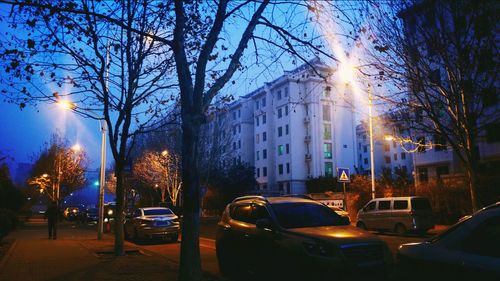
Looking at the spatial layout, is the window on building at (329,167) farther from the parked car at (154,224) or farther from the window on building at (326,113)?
the parked car at (154,224)

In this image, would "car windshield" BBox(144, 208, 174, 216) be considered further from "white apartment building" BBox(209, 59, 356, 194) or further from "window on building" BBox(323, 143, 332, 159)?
"window on building" BBox(323, 143, 332, 159)

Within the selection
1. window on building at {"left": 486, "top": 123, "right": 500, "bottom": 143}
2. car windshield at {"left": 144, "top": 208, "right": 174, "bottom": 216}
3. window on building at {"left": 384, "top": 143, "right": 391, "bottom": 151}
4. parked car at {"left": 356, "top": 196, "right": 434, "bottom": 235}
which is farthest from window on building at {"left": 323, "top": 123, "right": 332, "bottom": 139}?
car windshield at {"left": 144, "top": 208, "right": 174, "bottom": 216}

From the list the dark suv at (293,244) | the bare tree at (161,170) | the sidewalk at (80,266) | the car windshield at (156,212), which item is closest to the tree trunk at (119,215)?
the sidewalk at (80,266)

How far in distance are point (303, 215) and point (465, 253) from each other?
5199mm

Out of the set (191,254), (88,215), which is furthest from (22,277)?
(88,215)

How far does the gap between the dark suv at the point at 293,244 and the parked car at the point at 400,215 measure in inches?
545

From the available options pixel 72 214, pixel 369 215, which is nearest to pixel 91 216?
pixel 72 214

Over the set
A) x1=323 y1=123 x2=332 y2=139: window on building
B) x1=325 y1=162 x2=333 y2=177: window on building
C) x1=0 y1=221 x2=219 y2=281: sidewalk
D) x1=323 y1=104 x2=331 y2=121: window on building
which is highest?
x1=323 y1=104 x2=331 y2=121: window on building

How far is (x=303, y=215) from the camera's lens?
9.17 metres

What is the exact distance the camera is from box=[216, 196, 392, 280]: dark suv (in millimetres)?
7473

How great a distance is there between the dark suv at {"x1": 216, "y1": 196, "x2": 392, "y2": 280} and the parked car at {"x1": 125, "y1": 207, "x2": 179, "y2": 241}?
Result: 9.45 meters

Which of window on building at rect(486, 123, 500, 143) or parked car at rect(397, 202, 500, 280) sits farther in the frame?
window on building at rect(486, 123, 500, 143)

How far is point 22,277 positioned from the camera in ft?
34.8

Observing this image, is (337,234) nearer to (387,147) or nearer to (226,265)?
(226,265)
